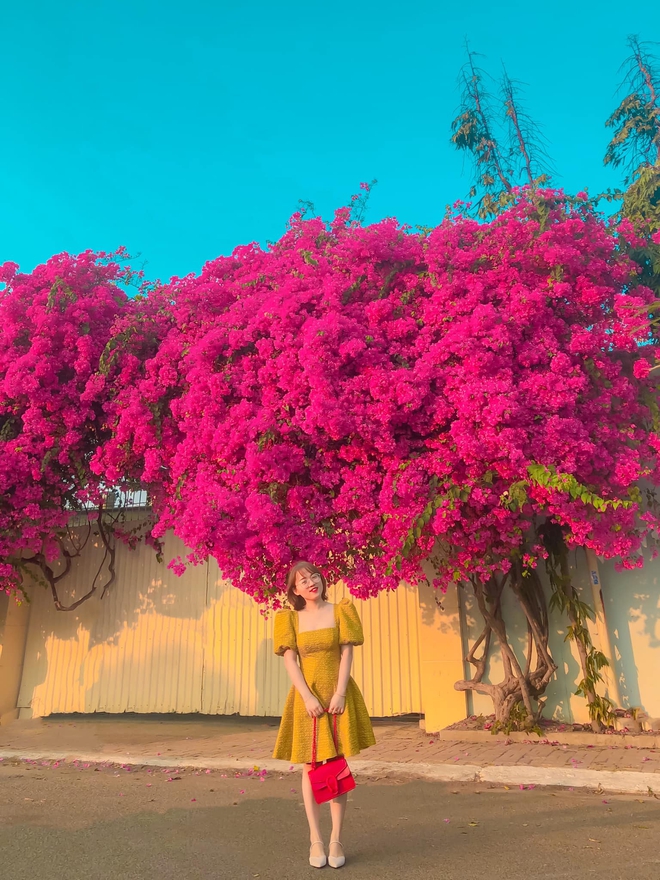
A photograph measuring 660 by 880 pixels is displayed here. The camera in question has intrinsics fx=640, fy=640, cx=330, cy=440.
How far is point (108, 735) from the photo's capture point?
7.84m

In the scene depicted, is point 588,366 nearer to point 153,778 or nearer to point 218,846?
point 218,846

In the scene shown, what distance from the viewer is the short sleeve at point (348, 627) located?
10.7 feet

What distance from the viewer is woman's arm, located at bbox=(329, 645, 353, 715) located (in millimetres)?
3152

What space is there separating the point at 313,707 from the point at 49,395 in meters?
5.57

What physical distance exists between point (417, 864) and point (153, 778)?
3039mm

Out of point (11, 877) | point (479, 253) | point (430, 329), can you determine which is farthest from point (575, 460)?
point (11, 877)

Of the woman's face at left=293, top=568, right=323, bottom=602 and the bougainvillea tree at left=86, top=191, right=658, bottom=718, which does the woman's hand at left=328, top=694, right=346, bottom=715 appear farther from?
the bougainvillea tree at left=86, top=191, right=658, bottom=718

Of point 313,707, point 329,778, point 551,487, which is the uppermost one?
point 551,487

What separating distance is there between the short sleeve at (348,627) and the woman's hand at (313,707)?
31cm

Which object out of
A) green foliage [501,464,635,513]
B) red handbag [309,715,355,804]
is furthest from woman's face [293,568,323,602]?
green foliage [501,464,635,513]

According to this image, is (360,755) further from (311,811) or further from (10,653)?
(10,653)

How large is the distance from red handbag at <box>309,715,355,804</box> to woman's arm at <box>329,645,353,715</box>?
0.40ft

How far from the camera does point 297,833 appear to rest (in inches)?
145

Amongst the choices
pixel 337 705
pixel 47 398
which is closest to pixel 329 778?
pixel 337 705
